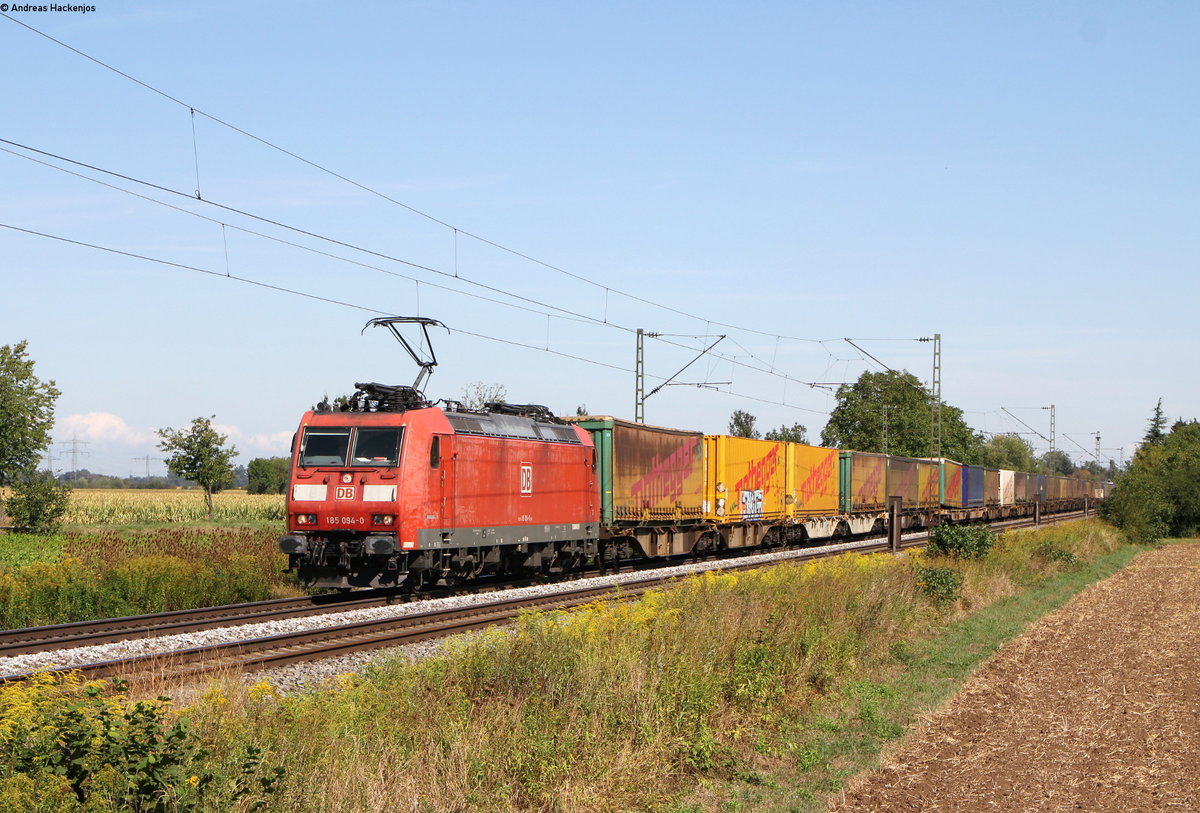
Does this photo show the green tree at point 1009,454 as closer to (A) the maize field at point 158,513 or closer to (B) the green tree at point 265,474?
(B) the green tree at point 265,474

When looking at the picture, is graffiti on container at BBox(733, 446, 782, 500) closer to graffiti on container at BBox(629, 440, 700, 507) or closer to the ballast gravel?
graffiti on container at BBox(629, 440, 700, 507)

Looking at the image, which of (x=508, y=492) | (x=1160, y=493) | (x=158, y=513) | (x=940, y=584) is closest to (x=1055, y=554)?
(x=940, y=584)

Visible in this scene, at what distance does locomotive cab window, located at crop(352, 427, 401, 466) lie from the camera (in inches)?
752

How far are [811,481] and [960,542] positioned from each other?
14065 mm

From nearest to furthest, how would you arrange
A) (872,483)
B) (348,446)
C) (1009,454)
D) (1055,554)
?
(348,446)
(1055,554)
(872,483)
(1009,454)

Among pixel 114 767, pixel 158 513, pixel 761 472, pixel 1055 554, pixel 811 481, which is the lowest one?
pixel 158 513

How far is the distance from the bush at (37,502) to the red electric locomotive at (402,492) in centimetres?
2671

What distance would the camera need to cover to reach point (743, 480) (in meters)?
32.9

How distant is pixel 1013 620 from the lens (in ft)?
67.7

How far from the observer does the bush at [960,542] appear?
24016 mm

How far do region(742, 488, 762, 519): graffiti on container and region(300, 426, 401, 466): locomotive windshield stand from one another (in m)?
16.2

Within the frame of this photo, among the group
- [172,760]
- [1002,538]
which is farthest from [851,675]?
[1002,538]

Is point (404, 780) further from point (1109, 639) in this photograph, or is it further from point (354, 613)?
point (1109, 639)

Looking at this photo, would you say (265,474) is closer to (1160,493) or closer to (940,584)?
(1160,493)
